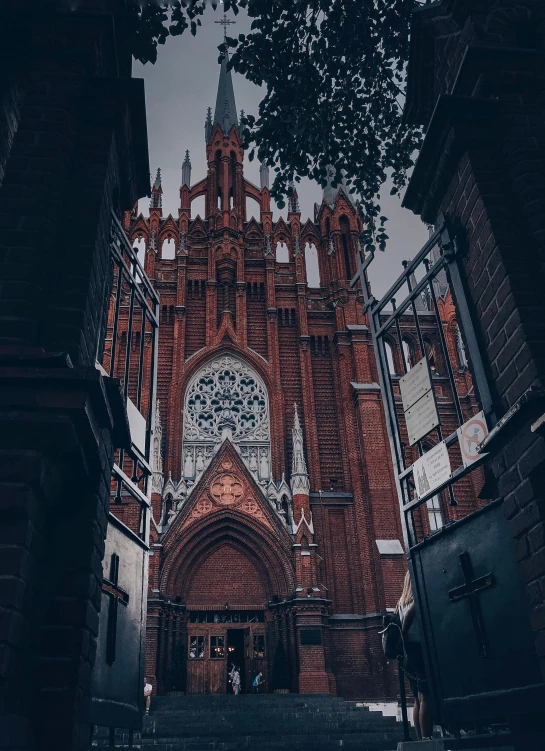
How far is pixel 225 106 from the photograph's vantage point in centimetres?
2919

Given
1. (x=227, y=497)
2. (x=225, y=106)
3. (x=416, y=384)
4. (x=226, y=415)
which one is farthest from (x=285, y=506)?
(x=225, y=106)

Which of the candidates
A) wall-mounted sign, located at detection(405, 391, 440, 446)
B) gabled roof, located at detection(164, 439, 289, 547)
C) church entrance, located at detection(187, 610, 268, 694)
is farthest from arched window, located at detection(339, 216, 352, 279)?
wall-mounted sign, located at detection(405, 391, 440, 446)


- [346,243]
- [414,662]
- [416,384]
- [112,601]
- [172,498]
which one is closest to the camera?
[112,601]

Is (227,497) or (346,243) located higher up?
(346,243)

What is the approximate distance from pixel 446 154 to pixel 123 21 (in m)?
2.77

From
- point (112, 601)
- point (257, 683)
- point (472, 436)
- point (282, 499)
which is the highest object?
point (282, 499)

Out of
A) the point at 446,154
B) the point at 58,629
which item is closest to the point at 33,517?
the point at 58,629

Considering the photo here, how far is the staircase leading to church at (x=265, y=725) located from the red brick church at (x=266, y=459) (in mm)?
1360

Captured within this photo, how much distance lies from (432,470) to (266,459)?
1573 cm

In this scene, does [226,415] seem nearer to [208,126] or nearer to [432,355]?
[432,355]

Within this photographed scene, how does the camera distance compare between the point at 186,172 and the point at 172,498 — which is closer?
the point at 172,498

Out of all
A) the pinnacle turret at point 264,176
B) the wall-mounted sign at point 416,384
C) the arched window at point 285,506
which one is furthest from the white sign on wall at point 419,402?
the pinnacle turret at point 264,176

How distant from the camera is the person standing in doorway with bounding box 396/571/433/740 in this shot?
5559 mm

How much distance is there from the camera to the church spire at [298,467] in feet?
61.0
